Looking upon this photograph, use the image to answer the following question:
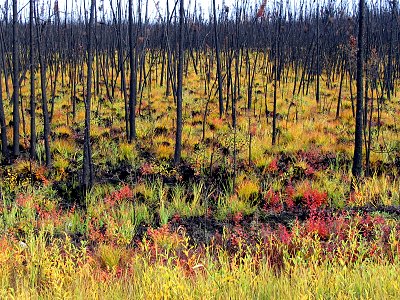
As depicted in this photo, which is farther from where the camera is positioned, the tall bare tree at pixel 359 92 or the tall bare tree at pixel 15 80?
the tall bare tree at pixel 15 80

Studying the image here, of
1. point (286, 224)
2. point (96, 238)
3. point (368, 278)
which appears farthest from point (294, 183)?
point (368, 278)

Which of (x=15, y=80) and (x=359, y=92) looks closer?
(x=359, y=92)

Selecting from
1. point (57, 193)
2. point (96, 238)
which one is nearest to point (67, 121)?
point (57, 193)

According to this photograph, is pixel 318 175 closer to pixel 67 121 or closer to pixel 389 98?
pixel 67 121

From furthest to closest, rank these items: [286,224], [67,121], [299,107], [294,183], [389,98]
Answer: [389,98]
[299,107]
[67,121]
[294,183]
[286,224]

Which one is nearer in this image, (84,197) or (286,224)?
(286,224)

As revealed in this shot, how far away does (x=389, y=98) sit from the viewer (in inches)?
767

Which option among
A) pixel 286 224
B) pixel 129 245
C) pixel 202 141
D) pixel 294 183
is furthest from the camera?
pixel 202 141

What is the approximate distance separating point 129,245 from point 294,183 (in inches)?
173

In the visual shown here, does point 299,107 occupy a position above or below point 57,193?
above

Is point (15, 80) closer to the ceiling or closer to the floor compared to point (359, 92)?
closer to the ceiling

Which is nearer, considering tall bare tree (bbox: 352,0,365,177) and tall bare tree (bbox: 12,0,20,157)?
tall bare tree (bbox: 352,0,365,177)

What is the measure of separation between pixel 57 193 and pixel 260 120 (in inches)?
325

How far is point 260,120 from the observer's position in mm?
14570
